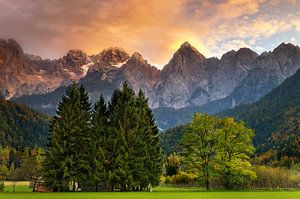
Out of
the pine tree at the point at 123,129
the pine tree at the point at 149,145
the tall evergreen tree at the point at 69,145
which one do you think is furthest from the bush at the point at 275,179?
the tall evergreen tree at the point at 69,145

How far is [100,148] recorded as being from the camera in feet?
243

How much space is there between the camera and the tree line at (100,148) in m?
72.7

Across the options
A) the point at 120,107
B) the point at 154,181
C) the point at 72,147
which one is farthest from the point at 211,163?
the point at 72,147

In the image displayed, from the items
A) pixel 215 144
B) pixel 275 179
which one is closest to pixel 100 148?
pixel 215 144

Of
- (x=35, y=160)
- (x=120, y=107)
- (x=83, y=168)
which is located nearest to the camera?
(x=83, y=168)

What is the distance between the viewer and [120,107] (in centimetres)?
7931

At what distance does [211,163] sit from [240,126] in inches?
389

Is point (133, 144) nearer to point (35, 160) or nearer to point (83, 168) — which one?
point (83, 168)

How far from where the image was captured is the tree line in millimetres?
72688

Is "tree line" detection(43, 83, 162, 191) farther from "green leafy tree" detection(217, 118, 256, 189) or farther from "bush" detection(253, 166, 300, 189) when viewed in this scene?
"bush" detection(253, 166, 300, 189)

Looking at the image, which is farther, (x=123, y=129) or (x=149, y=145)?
(x=149, y=145)

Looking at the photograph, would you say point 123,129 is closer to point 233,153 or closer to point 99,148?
point 99,148

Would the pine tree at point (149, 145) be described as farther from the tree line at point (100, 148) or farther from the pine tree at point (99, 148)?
the pine tree at point (99, 148)

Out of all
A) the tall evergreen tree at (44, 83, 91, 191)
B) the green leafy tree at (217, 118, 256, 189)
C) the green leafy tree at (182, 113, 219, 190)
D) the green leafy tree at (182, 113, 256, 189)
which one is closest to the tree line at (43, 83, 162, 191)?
the tall evergreen tree at (44, 83, 91, 191)
